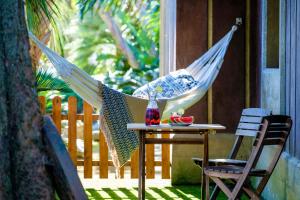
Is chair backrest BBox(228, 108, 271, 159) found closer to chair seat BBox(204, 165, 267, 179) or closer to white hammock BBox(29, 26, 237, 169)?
chair seat BBox(204, 165, 267, 179)

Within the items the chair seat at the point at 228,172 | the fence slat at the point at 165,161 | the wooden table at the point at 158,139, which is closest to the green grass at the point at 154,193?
the fence slat at the point at 165,161

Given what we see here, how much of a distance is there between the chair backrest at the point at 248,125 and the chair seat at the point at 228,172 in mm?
554

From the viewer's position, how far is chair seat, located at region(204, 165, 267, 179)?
5.62 meters

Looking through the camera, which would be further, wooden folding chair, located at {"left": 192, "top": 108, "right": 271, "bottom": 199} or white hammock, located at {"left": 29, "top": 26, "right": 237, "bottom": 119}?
white hammock, located at {"left": 29, "top": 26, "right": 237, "bottom": 119}

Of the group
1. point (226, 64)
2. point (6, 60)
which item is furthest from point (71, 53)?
point (6, 60)

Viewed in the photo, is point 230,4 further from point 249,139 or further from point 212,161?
point 212,161

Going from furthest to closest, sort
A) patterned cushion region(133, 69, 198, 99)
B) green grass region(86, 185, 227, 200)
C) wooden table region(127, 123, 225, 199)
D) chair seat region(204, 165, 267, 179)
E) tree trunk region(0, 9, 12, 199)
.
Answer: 1. green grass region(86, 185, 227, 200)
2. patterned cushion region(133, 69, 198, 99)
3. wooden table region(127, 123, 225, 199)
4. chair seat region(204, 165, 267, 179)
5. tree trunk region(0, 9, 12, 199)

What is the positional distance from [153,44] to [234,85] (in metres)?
16.0

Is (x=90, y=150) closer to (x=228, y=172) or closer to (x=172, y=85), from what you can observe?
(x=172, y=85)

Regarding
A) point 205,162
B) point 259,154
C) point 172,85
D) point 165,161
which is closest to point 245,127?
point 205,162

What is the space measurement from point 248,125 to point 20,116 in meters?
3.11

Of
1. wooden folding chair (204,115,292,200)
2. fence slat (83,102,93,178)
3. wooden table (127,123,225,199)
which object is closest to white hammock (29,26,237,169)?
wooden table (127,123,225,199)

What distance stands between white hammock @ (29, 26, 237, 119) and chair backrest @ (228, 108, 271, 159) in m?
0.99

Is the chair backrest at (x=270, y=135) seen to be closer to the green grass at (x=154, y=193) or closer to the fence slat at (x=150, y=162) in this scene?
the green grass at (x=154, y=193)
